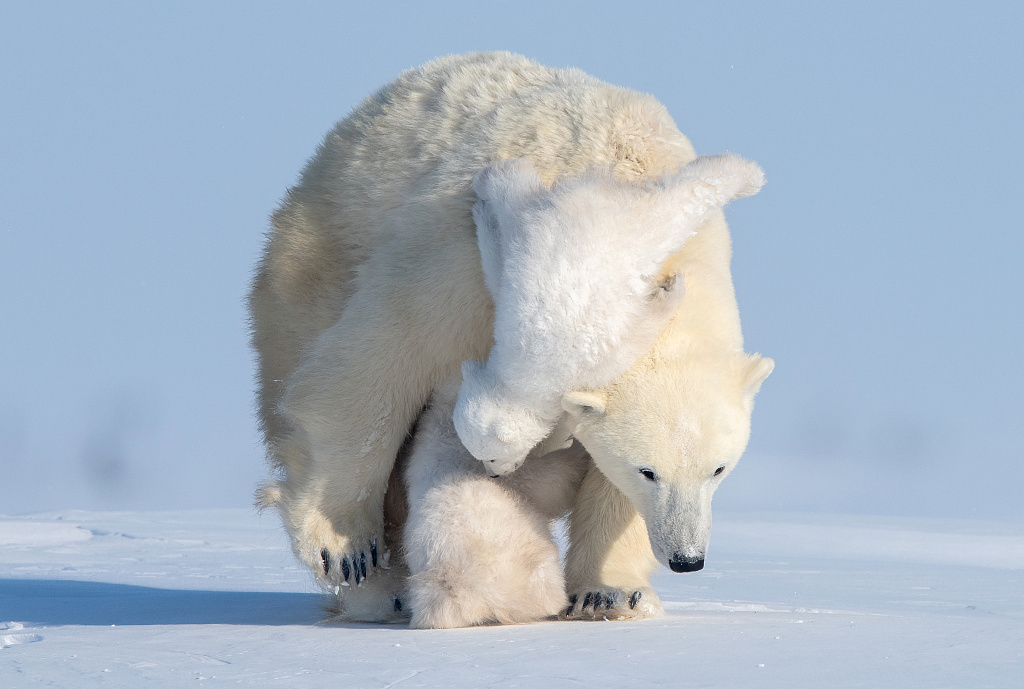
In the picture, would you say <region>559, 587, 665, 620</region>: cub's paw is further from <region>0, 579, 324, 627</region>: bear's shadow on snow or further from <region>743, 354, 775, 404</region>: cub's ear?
<region>0, 579, 324, 627</region>: bear's shadow on snow

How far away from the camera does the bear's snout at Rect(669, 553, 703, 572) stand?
3.02 metres

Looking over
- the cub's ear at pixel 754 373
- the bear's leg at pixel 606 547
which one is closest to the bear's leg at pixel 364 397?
the bear's leg at pixel 606 547

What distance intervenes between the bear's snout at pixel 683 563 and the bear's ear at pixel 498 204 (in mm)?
937

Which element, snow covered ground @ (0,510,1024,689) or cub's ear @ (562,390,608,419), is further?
cub's ear @ (562,390,608,419)

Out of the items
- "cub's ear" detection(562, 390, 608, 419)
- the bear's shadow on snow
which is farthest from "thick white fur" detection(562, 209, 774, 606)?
the bear's shadow on snow

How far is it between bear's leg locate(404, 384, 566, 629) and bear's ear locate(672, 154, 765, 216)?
1110mm

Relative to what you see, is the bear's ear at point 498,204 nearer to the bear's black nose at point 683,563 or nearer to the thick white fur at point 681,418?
the thick white fur at point 681,418

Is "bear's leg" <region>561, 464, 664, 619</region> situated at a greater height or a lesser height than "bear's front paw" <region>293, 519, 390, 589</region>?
greater

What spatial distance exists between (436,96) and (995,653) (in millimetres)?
2582

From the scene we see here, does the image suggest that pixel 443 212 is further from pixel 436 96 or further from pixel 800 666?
pixel 800 666

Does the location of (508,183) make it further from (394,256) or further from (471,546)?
(471,546)

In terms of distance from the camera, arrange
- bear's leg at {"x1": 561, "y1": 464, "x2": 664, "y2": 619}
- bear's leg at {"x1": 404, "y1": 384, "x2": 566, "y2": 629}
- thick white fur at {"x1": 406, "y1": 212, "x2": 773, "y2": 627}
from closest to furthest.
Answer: thick white fur at {"x1": 406, "y1": 212, "x2": 773, "y2": 627} → bear's leg at {"x1": 404, "y1": 384, "x2": 566, "y2": 629} → bear's leg at {"x1": 561, "y1": 464, "x2": 664, "y2": 619}

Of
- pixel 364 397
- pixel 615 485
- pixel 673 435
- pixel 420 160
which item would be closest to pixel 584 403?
pixel 673 435

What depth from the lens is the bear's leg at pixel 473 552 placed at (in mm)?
3250
